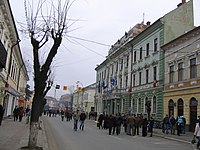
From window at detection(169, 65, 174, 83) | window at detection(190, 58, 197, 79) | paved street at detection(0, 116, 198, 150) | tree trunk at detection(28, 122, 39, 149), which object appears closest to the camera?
tree trunk at detection(28, 122, 39, 149)

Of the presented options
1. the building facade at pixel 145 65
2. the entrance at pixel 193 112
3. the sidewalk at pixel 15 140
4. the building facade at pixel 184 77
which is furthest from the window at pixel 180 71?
the sidewalk at pixel 15 140

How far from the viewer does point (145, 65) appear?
36.0 meters

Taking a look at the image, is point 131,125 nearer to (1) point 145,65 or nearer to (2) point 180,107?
(2) point 180,107

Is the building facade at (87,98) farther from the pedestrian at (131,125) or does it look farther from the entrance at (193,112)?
the pedestrian at (131,125)

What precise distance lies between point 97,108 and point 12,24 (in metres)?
43.7

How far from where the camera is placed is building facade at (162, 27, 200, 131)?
79.0 ft

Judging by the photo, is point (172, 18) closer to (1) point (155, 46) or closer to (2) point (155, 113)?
(1) point (155, 46)

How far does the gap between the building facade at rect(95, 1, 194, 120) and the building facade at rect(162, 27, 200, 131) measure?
1.73 m

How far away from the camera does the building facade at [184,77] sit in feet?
79.0

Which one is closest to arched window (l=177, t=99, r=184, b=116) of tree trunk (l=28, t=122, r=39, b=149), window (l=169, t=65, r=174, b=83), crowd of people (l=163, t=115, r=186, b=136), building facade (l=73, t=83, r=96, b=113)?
crowd of people (l=163, t=115, r=186, b=136)

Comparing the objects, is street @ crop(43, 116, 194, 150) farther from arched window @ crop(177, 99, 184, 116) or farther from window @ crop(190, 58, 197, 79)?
window @ crop(190, 58, 197, 79)

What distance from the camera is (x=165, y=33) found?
104 feet

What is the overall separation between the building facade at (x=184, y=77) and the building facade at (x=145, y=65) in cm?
173

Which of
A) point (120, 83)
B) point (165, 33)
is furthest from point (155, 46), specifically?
point (120, 83)
